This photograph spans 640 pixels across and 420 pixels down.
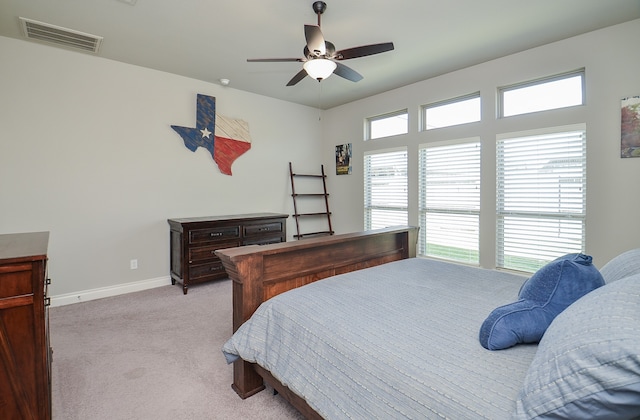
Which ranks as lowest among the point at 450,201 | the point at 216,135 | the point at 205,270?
the point at 205,270

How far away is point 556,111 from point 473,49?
1.09 metres

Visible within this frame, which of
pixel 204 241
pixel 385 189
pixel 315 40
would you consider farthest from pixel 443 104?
pixel 204 241

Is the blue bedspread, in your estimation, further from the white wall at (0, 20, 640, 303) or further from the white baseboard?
the white baseboard

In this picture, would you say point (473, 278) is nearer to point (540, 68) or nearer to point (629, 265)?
point (629, 265)

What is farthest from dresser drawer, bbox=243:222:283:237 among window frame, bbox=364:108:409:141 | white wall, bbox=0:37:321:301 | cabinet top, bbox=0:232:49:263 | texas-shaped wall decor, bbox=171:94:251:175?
cabinet top, bbox=0:232:49:263

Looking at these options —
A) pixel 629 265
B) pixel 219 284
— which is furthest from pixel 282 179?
pixel 629 265

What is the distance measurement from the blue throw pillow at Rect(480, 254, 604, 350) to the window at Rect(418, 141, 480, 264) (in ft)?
9.34

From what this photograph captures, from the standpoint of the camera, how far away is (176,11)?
2.67m

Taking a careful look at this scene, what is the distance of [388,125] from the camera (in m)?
4.93

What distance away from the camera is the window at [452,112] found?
3.97 m

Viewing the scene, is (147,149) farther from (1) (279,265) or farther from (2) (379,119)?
(2) (379,119)

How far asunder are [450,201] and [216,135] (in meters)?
3.35

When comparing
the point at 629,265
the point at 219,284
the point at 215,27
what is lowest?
the point at 219,284

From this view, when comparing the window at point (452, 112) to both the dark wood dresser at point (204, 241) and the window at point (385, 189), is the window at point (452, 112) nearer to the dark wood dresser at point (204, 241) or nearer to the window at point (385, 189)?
the window at point (385, 189)
